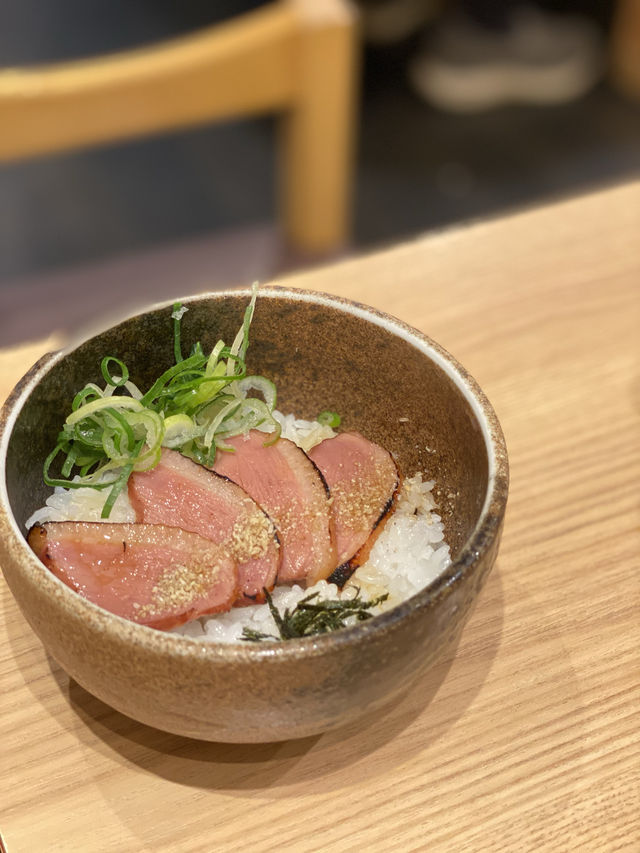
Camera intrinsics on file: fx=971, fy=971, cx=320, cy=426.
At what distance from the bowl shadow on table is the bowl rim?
150 millimetres

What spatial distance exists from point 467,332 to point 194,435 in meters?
0.52

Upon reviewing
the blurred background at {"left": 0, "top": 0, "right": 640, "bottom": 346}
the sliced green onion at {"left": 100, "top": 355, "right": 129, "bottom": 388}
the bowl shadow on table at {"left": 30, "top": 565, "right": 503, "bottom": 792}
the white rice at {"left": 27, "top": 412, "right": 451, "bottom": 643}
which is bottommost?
the blurred background at {"left": 0, "top": 0, "right": 640, "bottom": 346}

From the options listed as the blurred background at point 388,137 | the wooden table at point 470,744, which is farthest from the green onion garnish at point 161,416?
the blurred background at point 388,137

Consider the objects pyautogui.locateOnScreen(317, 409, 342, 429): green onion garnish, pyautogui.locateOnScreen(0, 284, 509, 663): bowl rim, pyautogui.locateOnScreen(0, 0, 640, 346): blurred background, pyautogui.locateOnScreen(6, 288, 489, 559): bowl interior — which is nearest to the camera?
pyautogui.locateOnScreen(0, 284, 509, 663): bowl rim

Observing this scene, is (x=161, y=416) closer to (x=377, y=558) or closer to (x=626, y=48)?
(x=377, y=558)

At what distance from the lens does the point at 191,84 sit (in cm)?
194

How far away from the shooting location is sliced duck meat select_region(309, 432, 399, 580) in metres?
0.99

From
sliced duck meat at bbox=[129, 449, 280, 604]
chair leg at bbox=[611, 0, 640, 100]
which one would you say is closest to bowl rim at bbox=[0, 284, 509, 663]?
sliced duck meat at bbox=[129, 449, 280, 604]

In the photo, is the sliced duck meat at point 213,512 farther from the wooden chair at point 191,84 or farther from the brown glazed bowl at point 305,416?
the wooden chair at point 191,84

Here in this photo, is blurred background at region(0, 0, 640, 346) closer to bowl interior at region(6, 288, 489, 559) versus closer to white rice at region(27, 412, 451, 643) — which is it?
bowl interior at region(6, 288, 489, 559)

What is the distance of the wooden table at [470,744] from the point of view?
0.86 metres

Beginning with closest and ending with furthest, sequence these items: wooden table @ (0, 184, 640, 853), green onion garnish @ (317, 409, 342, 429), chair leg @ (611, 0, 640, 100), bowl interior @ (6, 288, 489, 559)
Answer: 1. wooden table @ (0, 184, 640, 853)
2. bowl interior @ (6, 288, 489, 559)
3. green onion garnish @ (317, 409, 342, 429)
4. chair leg @ (611, 0, 640, 100)

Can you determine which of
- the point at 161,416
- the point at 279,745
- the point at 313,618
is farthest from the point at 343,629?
the point at 161,416

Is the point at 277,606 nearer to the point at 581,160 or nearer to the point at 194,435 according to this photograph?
the point at 194,435
